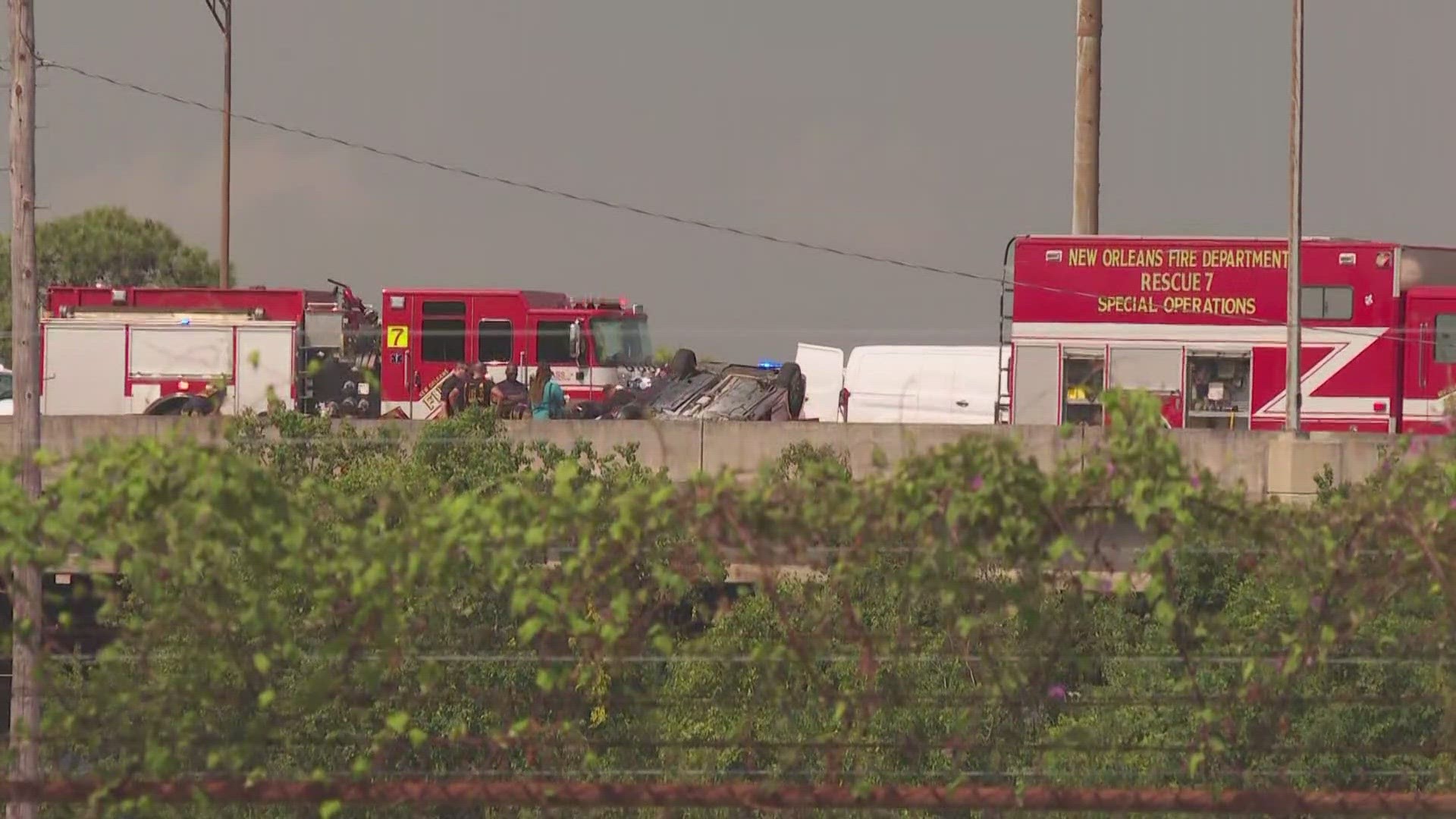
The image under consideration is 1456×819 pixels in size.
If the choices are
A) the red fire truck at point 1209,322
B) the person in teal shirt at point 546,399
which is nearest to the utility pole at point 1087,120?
the red fire truck at point 1209,322

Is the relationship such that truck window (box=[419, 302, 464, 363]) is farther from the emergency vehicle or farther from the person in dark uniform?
the person in dark uniform

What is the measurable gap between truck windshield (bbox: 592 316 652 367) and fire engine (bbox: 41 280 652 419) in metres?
0.02

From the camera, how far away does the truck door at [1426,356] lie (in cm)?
2764

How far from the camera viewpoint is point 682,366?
30.8 metres

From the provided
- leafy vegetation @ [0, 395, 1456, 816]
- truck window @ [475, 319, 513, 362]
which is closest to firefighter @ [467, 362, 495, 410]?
truck window @ [475, 319, 513, 362]

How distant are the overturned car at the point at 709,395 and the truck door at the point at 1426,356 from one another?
8.77 meters

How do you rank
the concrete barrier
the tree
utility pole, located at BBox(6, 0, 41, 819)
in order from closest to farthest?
utility pole, located at BBox(6, 0, 41, 819)
the concrete barrier
the tree

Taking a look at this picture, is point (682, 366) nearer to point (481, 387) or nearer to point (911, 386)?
point (481, 387)

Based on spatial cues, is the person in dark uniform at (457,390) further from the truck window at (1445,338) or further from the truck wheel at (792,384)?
the truck window at (1445,338)

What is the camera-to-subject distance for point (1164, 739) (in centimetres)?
1592

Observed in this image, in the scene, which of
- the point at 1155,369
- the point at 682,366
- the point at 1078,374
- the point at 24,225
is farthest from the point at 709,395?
the point at 24,225

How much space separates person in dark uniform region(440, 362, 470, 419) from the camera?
1074 inches

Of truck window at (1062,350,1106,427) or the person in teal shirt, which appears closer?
the person in teal shirt

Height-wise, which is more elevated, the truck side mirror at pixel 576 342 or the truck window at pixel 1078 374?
the truck side mirror at pixel 576 342
